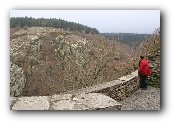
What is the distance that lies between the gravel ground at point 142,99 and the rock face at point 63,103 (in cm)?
101

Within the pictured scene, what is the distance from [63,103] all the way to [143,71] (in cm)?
242

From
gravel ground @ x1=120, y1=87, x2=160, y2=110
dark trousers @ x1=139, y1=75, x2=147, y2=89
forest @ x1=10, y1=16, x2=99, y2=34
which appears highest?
forest @ x1=10, y1=16, x2=99, y2=34

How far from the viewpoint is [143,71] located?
7.11m

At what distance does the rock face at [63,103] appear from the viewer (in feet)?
17.1

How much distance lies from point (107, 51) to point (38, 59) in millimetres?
3503

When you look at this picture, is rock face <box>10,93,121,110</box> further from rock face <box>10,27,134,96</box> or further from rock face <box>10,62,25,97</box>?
rock face <box>10,27,134,96</box>

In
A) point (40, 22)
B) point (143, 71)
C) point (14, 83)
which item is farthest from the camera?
point (40, 22)

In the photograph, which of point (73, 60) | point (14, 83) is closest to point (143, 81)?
point (14, 83)

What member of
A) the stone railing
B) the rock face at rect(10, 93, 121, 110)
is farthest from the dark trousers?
the rock face at rect(10, 93, 121, 110)

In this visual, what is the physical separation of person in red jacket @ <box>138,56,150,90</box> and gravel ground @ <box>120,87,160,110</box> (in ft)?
0.45

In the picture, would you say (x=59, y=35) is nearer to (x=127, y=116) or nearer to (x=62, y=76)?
(x=62, y=76)

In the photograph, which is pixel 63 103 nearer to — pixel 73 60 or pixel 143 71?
pixel 143 71

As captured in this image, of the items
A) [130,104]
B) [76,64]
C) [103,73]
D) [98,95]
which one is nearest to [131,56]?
[103,73]

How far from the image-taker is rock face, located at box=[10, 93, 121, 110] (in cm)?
521
